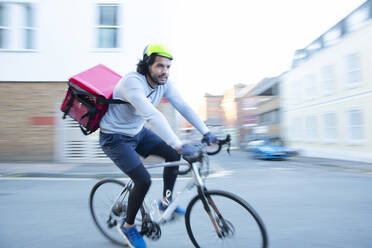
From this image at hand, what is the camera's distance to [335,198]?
5277 mm

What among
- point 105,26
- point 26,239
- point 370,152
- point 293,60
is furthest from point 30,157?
point 293,60

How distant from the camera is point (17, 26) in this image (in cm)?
1088

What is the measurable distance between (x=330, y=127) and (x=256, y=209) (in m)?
16.9

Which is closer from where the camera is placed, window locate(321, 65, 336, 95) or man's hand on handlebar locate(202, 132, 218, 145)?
man's hand on handlebar locate(202, 132, 218, 145)

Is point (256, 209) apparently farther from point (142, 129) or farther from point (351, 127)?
point (351, 127)

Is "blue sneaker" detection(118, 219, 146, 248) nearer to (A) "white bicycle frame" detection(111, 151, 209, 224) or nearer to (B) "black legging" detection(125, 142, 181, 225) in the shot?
(B) "black legging" detection(125, 142, 181, 225)

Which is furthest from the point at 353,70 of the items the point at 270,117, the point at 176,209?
the point at 270,117

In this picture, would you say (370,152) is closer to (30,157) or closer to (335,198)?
(335,198)

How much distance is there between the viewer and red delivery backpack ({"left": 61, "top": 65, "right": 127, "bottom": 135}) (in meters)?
2.61

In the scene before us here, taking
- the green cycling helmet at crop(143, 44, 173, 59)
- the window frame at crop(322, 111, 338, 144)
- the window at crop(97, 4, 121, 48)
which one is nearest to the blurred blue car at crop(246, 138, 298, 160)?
the window frame at crop(322, 111, 338, 144)

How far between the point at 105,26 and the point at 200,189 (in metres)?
9.96

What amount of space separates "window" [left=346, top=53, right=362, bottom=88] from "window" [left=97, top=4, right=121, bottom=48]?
1237 centimetres

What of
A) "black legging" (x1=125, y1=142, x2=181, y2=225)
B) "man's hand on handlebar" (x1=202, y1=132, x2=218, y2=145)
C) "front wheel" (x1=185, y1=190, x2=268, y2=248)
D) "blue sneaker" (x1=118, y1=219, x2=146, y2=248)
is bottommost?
"blue sneaker" (x1=118, y1=219, x2=146, y2=248)

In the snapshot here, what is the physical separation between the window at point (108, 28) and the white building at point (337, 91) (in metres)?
12.0
